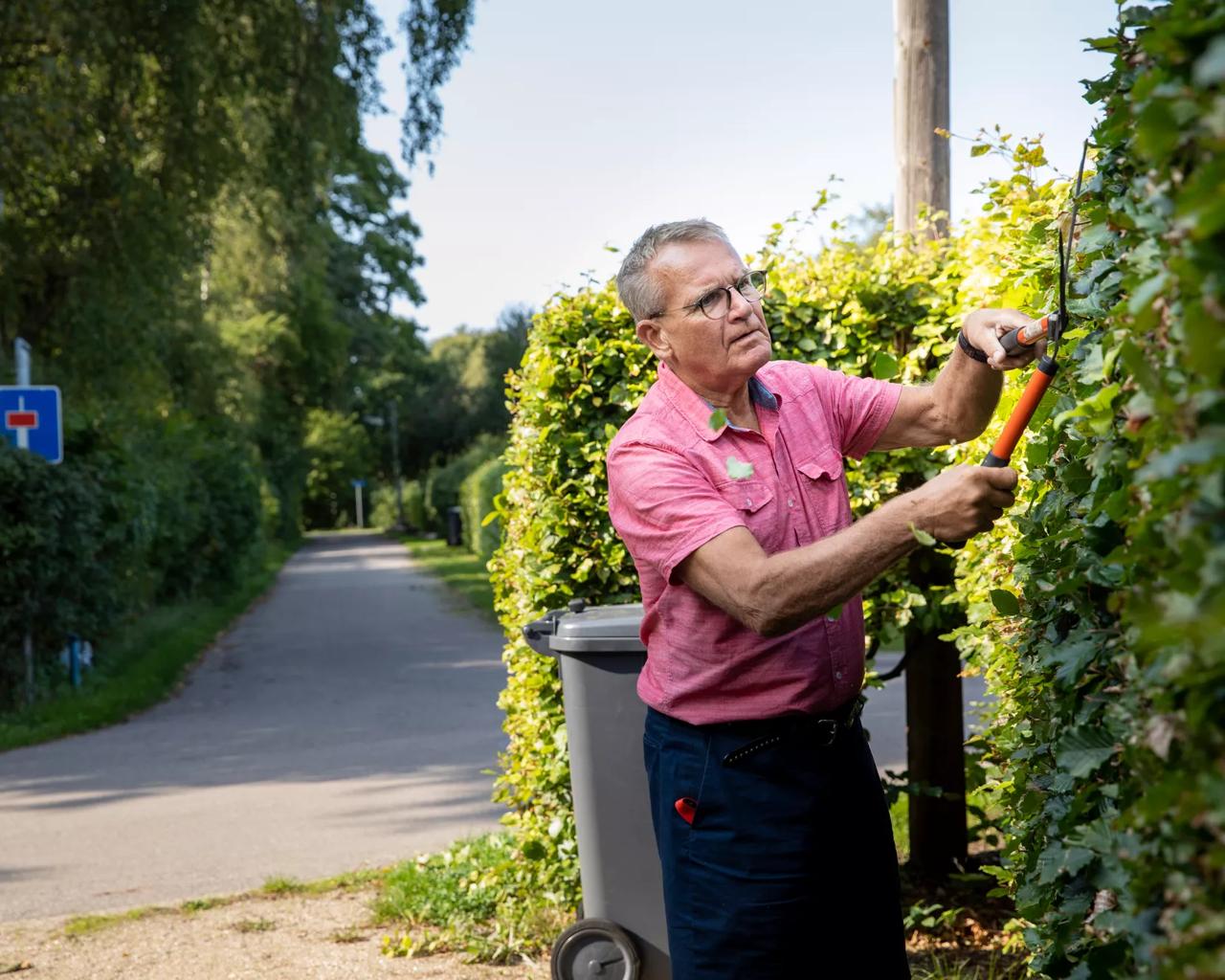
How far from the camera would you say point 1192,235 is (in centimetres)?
108

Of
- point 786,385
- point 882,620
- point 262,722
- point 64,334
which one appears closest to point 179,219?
point 64,334

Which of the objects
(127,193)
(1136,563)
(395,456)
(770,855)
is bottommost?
(770,855)

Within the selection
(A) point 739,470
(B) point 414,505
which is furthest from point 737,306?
(B) point 414,505

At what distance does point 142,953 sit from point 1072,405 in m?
4.29

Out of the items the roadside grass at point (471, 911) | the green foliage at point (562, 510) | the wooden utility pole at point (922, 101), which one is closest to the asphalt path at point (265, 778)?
the roadside grass at point (471, 911)

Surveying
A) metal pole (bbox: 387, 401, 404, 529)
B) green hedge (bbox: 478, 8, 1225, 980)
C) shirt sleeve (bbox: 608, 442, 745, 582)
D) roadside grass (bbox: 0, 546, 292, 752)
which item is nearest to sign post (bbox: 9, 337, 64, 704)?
roadside grass (bbox: 0, 546, 292, 752)

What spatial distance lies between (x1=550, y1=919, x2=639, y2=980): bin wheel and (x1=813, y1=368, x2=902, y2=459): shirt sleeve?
5.97 feet

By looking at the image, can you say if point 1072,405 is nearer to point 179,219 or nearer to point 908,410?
point 908,410

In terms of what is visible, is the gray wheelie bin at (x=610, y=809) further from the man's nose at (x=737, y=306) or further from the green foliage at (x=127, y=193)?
the green foliage at (x=127, y=193)

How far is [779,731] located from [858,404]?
748 millimetres

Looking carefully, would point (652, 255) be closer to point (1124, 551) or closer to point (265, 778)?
point (1124, 551)

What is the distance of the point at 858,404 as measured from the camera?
9.33ft

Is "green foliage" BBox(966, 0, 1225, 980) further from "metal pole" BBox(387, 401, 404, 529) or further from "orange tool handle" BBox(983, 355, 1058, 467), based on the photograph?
"metal pole" BBox(387, 401, 404, 529)

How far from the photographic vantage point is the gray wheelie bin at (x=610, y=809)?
3.84 metres
